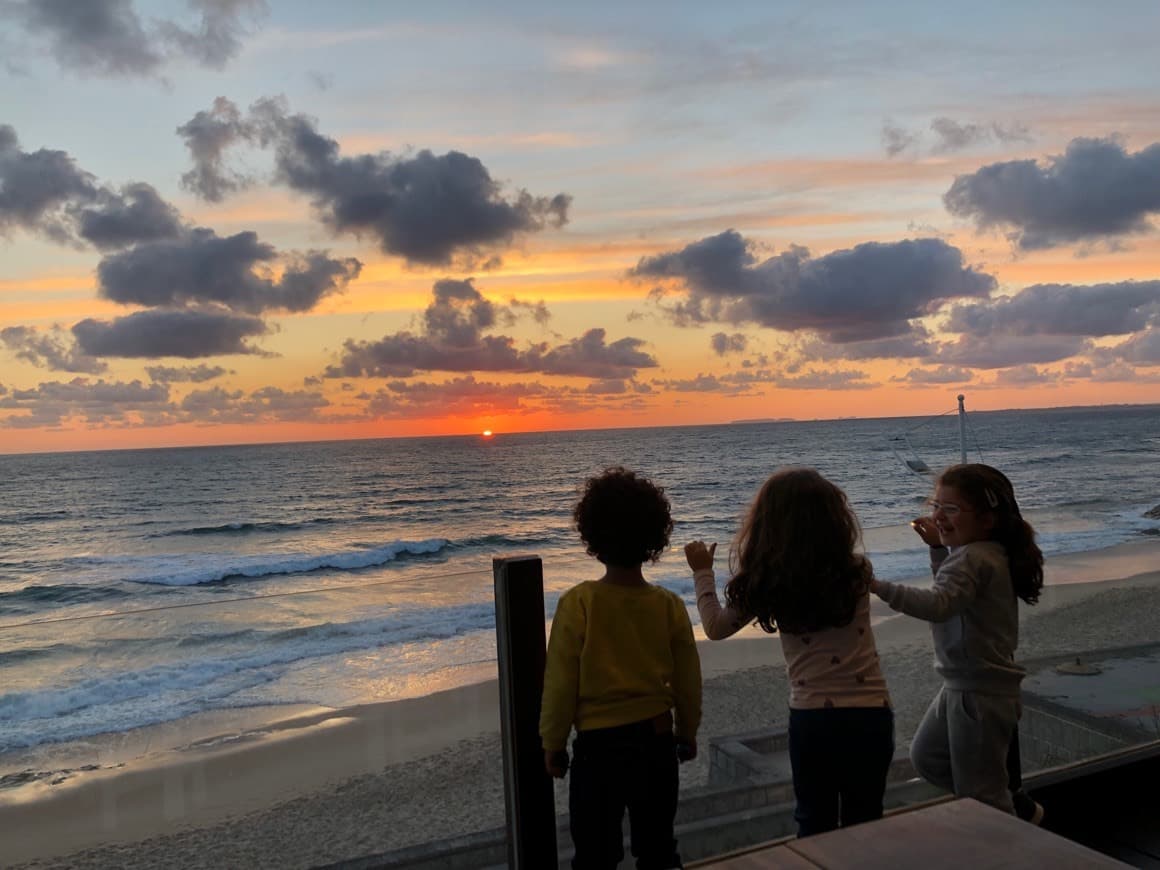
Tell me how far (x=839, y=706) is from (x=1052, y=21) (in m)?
5.09

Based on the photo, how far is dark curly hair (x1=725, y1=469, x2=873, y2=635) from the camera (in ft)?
5.56

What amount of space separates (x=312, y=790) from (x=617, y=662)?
838mm

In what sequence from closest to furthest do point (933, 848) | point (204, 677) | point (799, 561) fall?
point (933, 848) → point (799, 561) → point (204, 677)

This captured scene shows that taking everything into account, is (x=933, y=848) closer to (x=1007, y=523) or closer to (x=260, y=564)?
(x=1007, y=523)

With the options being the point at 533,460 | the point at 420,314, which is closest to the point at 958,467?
the point at 420,314

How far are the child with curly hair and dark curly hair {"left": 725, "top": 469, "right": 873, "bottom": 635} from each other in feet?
0.51

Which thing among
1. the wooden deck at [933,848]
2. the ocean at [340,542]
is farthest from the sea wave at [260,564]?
the wooden deck at [933,848]

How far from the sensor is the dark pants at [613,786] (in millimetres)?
1628

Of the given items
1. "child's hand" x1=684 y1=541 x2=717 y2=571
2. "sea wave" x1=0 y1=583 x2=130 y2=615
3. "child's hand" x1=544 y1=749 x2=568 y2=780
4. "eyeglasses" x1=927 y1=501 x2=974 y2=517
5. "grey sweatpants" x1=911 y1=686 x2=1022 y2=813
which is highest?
"eyeglasses" x1=927 y1=501 x2=974 y2=517

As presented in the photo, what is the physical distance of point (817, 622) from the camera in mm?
1730

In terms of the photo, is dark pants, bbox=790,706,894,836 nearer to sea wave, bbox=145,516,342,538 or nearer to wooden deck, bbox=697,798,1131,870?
wooden deck, bbox=697,798,1131,870

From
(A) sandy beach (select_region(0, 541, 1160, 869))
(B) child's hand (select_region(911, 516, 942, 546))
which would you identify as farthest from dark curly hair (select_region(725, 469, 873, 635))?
(A) sandy beach (select_region(0, 541, 1160, 869))

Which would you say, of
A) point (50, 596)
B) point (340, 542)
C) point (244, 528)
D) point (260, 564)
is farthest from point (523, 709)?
point (244, 528)

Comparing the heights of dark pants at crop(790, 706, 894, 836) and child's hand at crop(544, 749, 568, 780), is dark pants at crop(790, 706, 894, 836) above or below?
below
